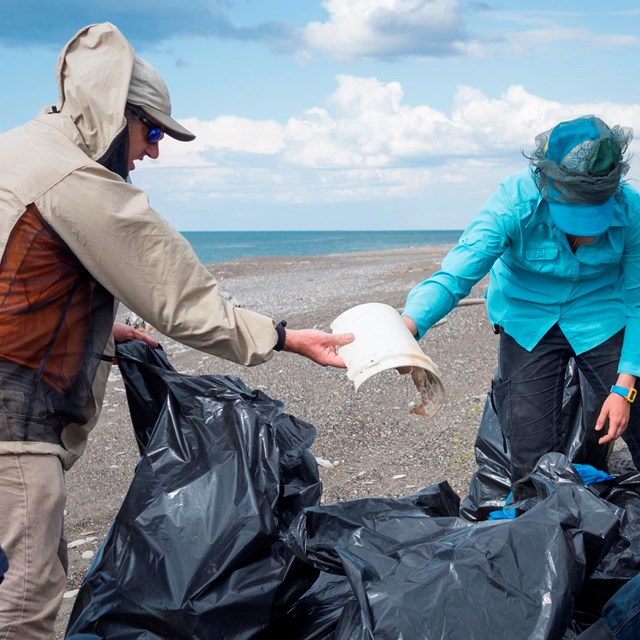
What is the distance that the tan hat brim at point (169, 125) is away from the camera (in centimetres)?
209

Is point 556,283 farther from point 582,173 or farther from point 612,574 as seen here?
point 612,574

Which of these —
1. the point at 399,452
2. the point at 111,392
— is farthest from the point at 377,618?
the point at 111,392

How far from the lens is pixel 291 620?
2.29 m

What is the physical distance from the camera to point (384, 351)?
2.10m

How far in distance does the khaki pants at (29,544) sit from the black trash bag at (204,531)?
26 centimetres

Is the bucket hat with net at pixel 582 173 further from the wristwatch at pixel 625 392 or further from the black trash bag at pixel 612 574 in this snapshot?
the black trash bag at pixel 612 574

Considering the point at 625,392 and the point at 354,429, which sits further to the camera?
the point at 354,429

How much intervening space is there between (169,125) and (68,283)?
51 centimetres

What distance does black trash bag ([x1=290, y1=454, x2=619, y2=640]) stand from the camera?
1793mm

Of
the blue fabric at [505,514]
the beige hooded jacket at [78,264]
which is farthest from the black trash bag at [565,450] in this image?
the beige hooded jacket at [78,264]

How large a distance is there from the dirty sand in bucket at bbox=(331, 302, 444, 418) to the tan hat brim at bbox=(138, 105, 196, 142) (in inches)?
26.7

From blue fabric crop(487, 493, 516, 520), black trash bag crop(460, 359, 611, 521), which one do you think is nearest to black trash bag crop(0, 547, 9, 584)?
blue fabric crop(487, 493, 516, 520)

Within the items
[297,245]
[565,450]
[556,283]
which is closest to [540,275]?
[556,283]

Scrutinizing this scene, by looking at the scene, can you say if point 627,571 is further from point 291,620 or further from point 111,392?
point 111,392
